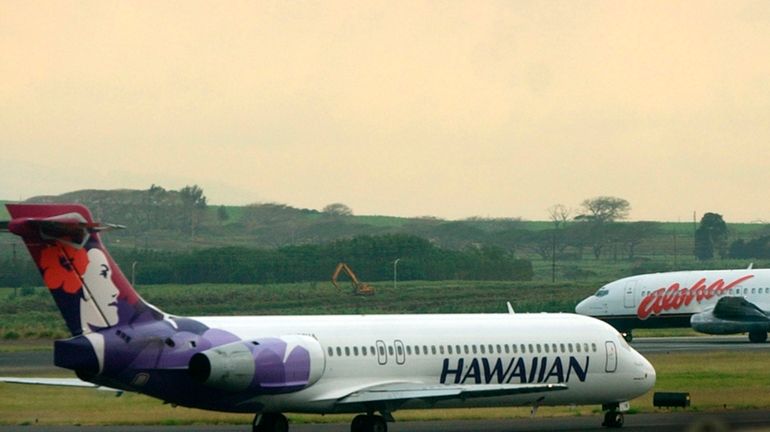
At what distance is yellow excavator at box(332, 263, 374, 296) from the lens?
96.2 m

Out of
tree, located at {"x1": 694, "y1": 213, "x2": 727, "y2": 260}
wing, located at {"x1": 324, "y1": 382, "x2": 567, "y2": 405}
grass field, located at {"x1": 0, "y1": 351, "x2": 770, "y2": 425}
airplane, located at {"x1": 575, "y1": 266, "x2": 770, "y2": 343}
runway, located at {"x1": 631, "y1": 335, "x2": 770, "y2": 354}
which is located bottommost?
grass field, located at {"x1": 0, "y1": 351, "x2": 770, "y2": 425}

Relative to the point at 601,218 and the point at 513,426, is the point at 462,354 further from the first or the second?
the point at 601,218

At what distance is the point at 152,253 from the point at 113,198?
5677 centimetres

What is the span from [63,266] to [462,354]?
365 inches

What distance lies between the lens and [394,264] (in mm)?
110250

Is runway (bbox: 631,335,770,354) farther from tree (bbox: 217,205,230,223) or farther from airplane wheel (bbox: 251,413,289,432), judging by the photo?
tree (bbox: 217,205,230,223)

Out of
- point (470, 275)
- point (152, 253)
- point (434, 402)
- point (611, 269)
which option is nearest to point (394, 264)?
point (470, 275)

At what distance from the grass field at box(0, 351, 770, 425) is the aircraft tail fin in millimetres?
7855

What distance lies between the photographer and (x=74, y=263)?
28828mm

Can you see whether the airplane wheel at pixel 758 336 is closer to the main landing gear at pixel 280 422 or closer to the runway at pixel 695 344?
the runway at pixel 695 344

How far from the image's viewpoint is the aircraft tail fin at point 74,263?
2852 centimetres

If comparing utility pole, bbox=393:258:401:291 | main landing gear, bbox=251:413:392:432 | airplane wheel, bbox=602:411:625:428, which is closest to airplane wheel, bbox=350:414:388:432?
main landing gear, bbox=251:413:392:432

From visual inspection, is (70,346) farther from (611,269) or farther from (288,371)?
(611,269)

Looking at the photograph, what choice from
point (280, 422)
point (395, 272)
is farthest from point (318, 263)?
point (280, 422)
